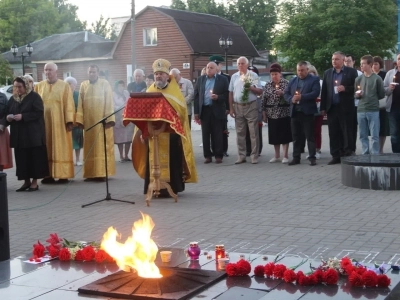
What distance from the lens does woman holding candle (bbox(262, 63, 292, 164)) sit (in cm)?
1383

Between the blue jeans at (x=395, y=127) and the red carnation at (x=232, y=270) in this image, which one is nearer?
the red carnation at (x=232, y=270)

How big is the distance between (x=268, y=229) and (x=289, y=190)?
290 cm

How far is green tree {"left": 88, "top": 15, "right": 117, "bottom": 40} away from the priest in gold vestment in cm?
3703

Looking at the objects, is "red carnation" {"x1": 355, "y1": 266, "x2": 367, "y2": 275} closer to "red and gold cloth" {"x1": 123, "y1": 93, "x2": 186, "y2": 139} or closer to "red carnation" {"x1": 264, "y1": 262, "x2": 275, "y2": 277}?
"red carnation" {"x1": 264, "y1": 262, "x2": 275, "y2": 277}

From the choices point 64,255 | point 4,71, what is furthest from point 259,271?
point 4,71

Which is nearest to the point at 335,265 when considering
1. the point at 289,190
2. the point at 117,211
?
the point at 117,211

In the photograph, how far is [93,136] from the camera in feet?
41.8

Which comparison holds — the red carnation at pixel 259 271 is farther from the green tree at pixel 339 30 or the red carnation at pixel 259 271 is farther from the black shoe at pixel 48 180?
the green tree at pixel 339 30

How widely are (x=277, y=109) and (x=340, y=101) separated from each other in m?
1.23

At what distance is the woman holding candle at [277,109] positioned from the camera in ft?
45.4

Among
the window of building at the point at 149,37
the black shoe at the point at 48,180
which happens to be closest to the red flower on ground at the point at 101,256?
the black shoe at the point at 48,180

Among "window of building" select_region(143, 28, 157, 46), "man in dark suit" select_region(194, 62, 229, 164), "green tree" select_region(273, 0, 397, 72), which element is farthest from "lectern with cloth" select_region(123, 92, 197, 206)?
"window of building" select_region(143, 28, 157, 46)

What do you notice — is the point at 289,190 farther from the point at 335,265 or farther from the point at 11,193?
the point at 335,265

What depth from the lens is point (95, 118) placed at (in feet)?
41.8
